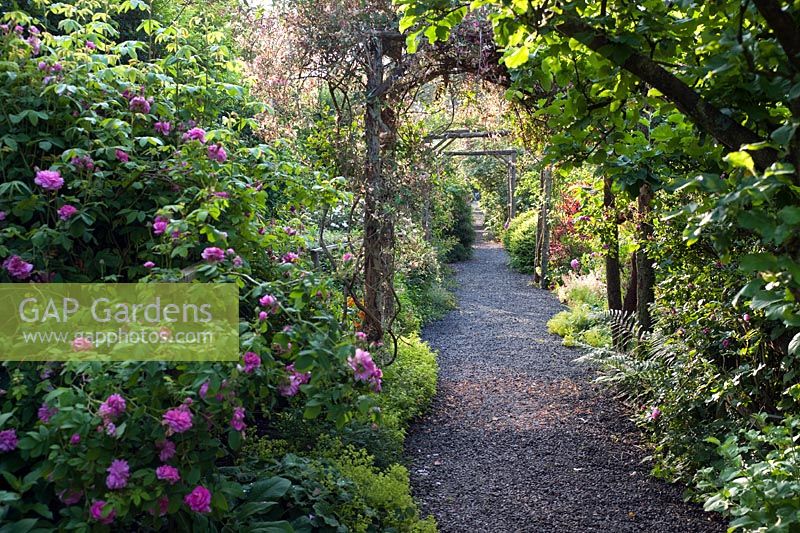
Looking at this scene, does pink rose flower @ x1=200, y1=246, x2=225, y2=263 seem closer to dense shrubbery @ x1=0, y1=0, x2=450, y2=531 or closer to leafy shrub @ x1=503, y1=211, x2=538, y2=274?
dense shrubbery @ x1=0, y1=0, x2=450, y2=531

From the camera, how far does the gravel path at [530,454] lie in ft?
12.1

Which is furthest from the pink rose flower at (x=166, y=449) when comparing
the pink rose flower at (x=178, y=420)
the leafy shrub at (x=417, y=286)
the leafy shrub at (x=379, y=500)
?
the leafy shrub at (x=417, y=286)

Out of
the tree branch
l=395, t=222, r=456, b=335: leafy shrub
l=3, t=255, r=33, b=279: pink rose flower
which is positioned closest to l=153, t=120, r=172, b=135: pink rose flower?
l=3, t=255, r=33, b=279: pink rose flower

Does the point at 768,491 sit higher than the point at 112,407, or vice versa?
the point at 112,407

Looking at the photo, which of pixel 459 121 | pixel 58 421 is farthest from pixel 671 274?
pixel 459 121

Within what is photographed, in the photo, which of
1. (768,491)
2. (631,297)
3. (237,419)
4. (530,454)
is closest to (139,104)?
(237,419)

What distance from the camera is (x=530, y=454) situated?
15.2ft

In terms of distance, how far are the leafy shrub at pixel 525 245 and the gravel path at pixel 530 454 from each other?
254 inches

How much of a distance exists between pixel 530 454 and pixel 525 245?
10.0 m

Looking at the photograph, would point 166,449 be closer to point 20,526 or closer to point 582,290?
Result: point 20,526

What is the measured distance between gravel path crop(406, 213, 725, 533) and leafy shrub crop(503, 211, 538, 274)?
6462 millimetres

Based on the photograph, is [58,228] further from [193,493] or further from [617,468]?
[617,468]

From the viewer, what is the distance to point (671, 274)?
4.30 m

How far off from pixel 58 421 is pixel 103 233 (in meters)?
1.12
